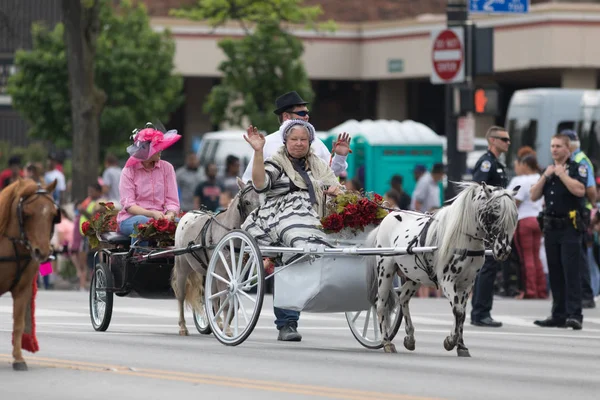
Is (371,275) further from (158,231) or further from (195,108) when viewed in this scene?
(195,108)

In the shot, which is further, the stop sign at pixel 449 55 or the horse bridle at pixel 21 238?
the stop sign at pixel 449 55

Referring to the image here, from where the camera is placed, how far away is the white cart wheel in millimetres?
12914

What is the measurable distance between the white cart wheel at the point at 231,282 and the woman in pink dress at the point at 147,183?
4.66 ft

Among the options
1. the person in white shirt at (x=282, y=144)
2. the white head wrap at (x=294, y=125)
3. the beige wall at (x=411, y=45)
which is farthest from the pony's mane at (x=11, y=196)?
the beige wall at (x=411, y=45)

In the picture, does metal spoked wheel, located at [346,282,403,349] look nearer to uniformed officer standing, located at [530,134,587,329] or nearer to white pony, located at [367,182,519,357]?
white pony, located at [367,182,519,357]

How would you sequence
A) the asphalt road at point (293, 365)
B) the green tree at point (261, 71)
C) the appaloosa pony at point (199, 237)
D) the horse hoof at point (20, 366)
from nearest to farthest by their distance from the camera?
the asphalt road at point (293, 365) → the horse hoof at point (20, 366) → the appaloosa pony at point (199, 237) → the green tree at point (261, 71)

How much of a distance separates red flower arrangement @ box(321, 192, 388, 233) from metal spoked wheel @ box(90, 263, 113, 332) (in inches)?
106

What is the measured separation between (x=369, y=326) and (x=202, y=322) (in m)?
1.73

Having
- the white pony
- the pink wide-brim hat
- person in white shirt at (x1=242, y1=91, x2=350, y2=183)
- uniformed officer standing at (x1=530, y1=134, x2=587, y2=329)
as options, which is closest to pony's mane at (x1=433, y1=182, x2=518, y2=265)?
the white pony

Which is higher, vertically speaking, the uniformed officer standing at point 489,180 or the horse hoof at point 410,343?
the uniformed officer standing at point 489,180

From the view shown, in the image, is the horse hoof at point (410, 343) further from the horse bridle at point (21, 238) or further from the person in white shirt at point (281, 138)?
the horse bridle at point (21, 238)

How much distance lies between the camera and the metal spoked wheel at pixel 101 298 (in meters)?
14.8

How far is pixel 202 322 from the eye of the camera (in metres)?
14.9

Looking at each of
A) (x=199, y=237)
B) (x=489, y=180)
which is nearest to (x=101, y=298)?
(x=199, y=237)
